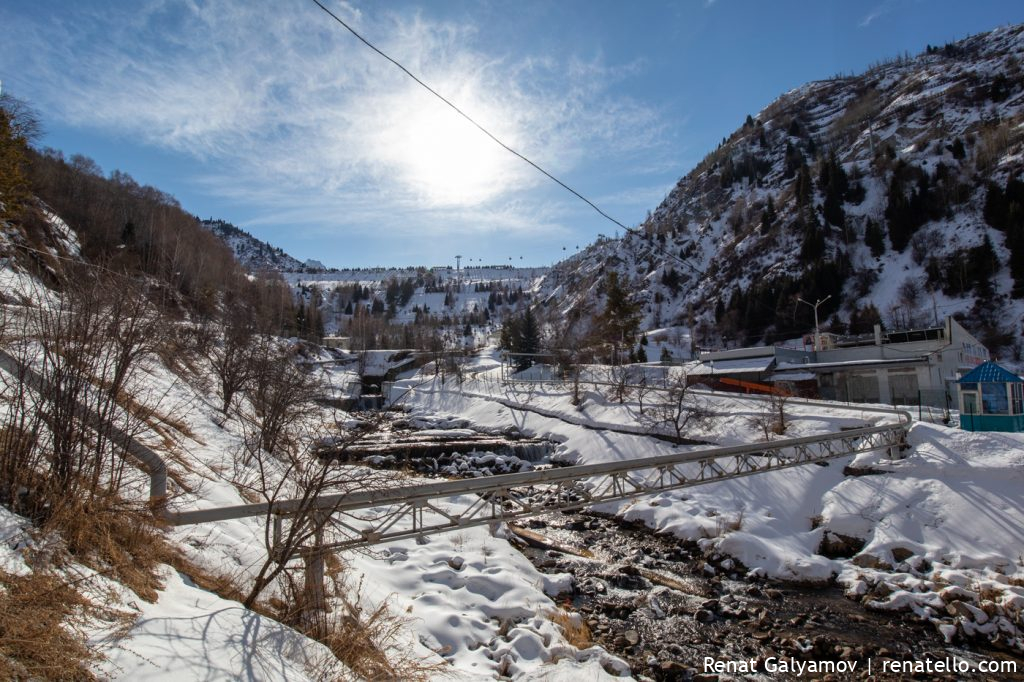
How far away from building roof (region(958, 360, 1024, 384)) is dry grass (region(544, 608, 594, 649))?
1927 cm

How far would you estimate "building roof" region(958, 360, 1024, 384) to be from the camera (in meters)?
19.9

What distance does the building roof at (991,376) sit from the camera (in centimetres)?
1993

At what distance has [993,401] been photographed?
2031 cm

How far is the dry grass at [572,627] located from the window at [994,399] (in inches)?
773

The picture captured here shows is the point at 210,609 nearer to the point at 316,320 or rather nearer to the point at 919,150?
the point at 316,320

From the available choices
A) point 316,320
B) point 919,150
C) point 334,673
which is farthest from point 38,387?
point 919,150

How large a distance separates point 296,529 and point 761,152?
174 meters

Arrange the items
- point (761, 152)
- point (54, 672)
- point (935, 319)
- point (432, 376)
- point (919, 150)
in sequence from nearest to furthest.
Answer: point (54, 672)
point (935, 319)
point (432, 376)
point (919, 150)
point (761, 152)

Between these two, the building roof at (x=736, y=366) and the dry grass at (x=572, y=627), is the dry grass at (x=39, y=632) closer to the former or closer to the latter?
the dry grass at (x=572, y=627)

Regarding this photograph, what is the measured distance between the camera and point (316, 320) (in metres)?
102

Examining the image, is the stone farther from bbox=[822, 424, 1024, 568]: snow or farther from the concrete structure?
the concrete structure

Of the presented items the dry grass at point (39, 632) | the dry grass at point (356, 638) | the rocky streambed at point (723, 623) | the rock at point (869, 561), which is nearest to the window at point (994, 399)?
the rock at point (869, 561)

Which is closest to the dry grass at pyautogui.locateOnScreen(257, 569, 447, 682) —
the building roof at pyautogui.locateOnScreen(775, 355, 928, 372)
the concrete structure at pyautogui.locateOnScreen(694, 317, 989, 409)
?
the concrete structure at pyautogui.locateOnScreen(694, 317, 989, 409)

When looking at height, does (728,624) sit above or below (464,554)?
below
